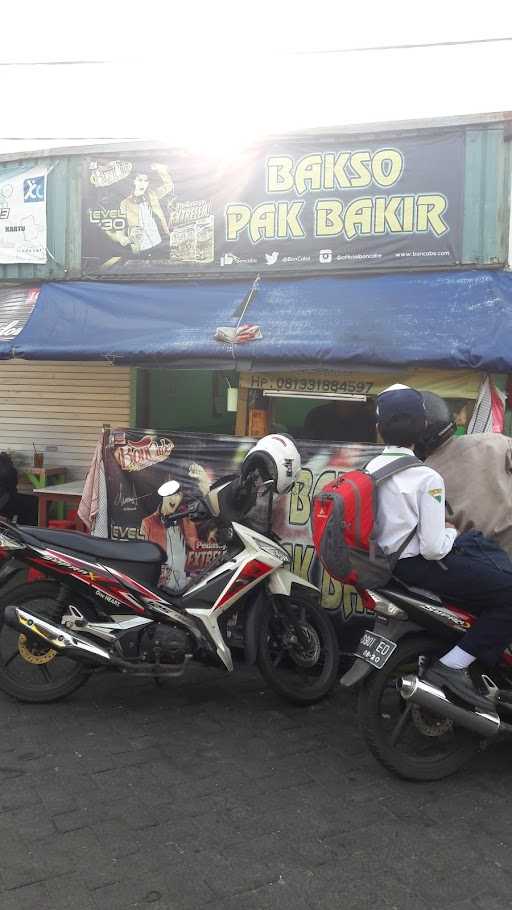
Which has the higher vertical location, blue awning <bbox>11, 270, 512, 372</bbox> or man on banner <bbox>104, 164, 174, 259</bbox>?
man on banner <bbox>104, 164, 174, 259</bbox>

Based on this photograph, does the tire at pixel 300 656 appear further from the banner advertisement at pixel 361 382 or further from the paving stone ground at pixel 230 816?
the banner advertisement at pixel 361 382

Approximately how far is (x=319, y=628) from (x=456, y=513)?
4.07ft

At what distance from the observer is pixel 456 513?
4.20 metres

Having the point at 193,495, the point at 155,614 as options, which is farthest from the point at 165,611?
the point at 193,495

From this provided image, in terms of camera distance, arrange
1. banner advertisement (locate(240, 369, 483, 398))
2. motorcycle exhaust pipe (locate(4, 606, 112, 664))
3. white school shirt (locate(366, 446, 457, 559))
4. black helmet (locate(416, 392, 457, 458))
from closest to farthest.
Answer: white school shirt (locate(366, 446, 457, 559))
black helmet (locate(416, 392, 457, 458))
motorcycle exhaust pipe (locate(4, 606, 112, 664))
banner advertisement (locate(240, 369, 483, 398))

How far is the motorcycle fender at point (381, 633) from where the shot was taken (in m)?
3.72

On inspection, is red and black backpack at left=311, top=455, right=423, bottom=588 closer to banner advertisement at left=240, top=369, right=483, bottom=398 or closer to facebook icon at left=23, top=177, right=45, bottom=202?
banner advertisement at left=240, top=369, right=483, bottom=398

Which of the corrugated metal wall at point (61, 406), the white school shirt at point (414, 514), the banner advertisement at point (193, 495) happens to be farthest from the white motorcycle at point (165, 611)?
the corrugated metal wall at point (61, 406)

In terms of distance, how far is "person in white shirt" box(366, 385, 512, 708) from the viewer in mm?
3676

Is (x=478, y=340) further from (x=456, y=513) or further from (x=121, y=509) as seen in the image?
(x=121, y=509)

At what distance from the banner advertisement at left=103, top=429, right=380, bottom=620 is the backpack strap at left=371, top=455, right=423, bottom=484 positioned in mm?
1428

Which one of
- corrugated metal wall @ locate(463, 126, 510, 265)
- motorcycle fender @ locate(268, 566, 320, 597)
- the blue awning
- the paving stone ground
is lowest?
the paving stone ground

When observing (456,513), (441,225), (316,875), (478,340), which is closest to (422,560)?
(456,513)

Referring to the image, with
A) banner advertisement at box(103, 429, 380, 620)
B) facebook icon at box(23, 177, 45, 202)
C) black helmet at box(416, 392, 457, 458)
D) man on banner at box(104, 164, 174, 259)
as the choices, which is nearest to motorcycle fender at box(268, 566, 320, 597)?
banner advertisement at box(103, 429, 380, 620)
